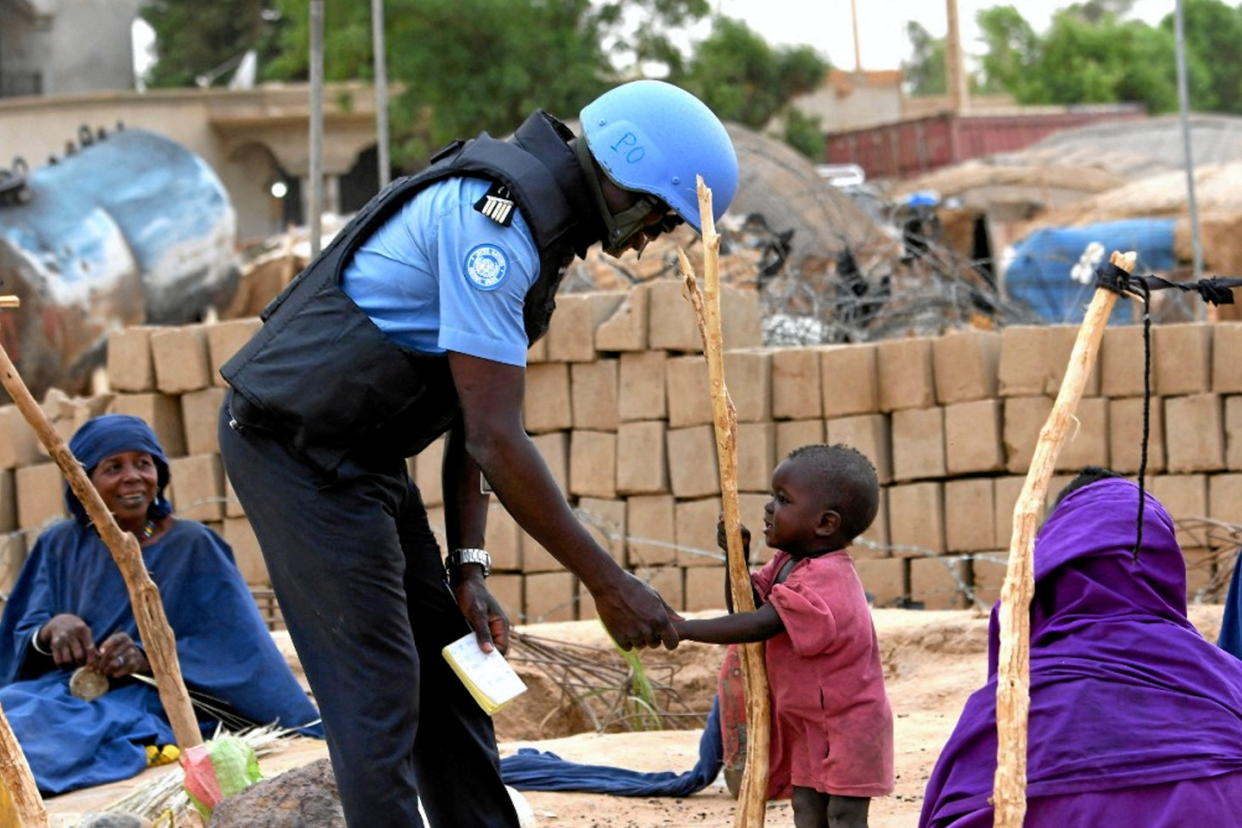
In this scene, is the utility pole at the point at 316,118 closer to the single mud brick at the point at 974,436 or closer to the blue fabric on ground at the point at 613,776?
the blue fabric on ground at the point at 613,776

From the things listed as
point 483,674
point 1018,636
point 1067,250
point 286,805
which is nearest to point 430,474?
point 286,805

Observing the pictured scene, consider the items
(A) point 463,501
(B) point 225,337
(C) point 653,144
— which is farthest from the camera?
(B) point 225,337

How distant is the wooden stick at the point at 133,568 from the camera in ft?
13.9

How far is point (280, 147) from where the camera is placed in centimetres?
2792

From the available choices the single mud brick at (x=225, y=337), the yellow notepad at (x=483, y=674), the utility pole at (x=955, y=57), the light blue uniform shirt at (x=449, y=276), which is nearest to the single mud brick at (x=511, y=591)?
the single mud brick at (x=225, y=337)

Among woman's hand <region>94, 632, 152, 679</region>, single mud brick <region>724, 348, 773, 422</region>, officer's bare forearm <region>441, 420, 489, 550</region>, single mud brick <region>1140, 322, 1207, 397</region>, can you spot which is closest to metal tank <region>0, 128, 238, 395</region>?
single mud brick <region>724, 348, 773, 422</region>

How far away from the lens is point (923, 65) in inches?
2594

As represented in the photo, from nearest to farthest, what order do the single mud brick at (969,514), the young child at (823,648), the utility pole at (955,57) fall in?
the young child at (823,648) < the single mud brick at (969,514) < the utility pole at (955,57)

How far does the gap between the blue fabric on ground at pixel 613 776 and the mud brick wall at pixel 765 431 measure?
3.20 m

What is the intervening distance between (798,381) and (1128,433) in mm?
1518

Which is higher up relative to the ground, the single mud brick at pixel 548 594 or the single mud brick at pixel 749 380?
the single mud brick at pixel 749 380

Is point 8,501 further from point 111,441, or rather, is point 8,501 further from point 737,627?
point 737,627

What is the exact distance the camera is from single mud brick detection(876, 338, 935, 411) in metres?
8.66

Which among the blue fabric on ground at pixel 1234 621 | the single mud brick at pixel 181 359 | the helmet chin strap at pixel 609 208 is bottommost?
the blue fabric on ground at pixel 1234 621
